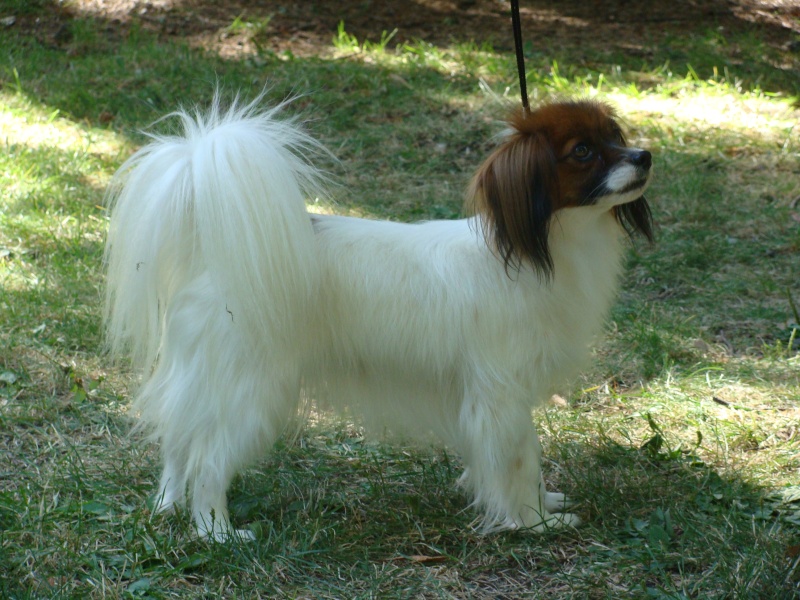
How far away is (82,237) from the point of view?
5262 millimetres

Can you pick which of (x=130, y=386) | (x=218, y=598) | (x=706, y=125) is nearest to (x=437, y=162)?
(x=706, y=125)

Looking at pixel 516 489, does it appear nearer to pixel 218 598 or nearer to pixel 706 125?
pixel 218 598

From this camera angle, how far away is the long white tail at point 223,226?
2705mm

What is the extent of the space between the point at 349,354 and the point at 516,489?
2.27 ft

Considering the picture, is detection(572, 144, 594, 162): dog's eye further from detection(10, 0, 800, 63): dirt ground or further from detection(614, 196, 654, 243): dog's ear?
detection(10, 0, 800, 63): dirt ground

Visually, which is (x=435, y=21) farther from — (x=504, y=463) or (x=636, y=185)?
(x=504, y=463)

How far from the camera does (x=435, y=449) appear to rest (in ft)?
11.2

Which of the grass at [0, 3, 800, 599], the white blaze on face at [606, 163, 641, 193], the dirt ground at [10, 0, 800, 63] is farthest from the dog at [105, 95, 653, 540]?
the dirt ground at [10, 0, 800, 63]

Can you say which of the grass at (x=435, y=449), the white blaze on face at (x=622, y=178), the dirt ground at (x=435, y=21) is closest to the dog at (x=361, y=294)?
the white blaze on face at (x=622, y=178)

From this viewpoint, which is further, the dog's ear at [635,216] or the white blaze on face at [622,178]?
the dog's ear at [635,216]

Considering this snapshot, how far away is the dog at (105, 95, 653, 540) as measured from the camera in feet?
9.00

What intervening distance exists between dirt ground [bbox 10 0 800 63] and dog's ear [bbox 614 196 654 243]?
5436 millimetres

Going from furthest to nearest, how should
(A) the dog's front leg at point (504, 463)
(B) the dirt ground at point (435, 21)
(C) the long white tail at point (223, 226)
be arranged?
(B) the dirt ground at point (435, 21) → (A) the dog's front leg at point (504, 463) → (C) the long white tail at point (223, 226)

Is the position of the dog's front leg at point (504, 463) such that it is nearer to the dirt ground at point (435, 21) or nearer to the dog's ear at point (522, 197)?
the dog's ear at point (522, 197)
